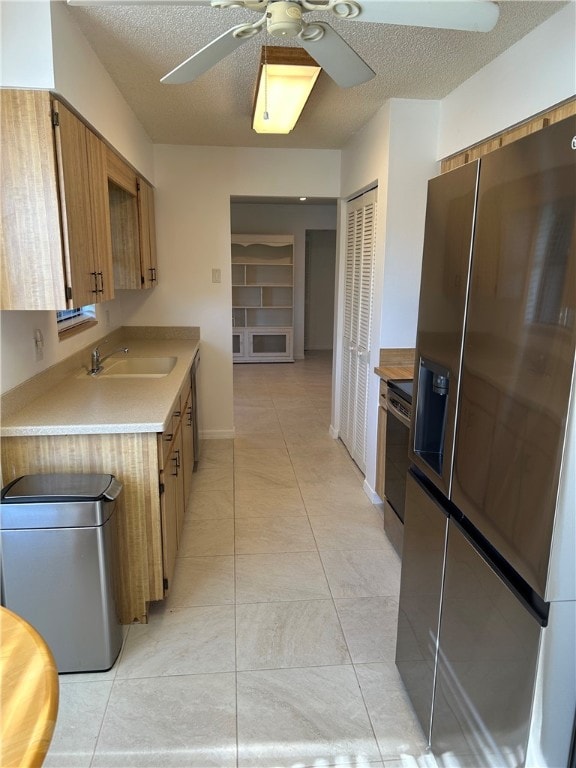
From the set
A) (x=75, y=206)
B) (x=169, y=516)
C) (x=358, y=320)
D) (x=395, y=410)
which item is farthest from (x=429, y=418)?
(x=358, y=320)

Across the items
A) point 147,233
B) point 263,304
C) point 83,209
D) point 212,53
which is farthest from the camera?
point 263,304

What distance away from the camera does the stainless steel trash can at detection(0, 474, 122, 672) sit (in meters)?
1.87

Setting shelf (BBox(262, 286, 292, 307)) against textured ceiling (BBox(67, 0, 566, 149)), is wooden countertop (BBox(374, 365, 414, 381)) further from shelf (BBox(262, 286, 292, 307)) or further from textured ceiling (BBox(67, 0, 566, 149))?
shelf (BBox(262, 286, 292, 307))

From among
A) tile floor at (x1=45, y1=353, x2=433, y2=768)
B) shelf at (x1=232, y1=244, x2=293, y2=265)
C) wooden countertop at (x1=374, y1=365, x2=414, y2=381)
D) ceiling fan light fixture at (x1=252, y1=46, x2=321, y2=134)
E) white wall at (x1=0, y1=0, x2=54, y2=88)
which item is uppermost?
ceiling fan light fixture at (x1=252, y1=46, x2=321, y2=134)

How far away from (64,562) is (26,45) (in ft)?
6.18

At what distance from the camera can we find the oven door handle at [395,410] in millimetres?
2673

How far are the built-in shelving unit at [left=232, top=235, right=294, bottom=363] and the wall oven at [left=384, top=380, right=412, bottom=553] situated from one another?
5.65m

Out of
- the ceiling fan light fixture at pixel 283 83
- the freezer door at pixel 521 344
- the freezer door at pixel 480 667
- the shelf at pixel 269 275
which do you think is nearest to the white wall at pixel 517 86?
the ceiling fan light fixture at pixel 283 83

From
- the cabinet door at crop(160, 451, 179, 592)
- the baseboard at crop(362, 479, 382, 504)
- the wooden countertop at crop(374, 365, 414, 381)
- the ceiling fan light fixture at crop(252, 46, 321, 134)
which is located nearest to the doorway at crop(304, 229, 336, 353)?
the baseboard at crop(362, 479, 382, 504)

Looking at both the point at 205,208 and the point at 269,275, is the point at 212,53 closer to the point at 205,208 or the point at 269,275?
the point at 205,208

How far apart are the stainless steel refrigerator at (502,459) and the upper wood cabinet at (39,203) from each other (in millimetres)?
1366

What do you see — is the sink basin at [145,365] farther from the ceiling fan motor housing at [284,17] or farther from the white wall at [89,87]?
the ceiling fan motor housing at [284,17]

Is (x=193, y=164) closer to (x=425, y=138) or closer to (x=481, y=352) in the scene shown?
(x=425, y=138)

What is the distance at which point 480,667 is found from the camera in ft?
4.28
